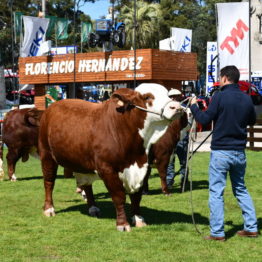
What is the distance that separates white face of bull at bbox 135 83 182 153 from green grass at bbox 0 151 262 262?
1263 millimetres

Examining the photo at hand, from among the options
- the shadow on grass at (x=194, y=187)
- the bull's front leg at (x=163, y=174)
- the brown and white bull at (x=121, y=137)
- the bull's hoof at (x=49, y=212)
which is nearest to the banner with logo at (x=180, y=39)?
the shadow on grass at (x=194, y=187)

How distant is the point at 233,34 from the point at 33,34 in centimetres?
1100

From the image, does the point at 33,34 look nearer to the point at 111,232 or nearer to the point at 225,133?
the point at 111,232

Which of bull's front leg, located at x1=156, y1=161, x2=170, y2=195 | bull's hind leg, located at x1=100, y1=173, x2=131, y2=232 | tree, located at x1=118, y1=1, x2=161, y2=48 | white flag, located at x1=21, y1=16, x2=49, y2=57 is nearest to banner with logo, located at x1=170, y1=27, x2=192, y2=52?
white flag, located at x1=21, y1=16, x2=49, y2=57

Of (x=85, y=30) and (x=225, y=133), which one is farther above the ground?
(x=85, y=30)

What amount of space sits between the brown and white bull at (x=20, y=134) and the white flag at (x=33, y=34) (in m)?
14.0

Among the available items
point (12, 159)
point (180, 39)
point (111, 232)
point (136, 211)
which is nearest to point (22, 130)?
point (12, 159)

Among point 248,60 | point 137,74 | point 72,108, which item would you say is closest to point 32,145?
point 72,108

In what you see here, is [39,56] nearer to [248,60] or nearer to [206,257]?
[248,60]

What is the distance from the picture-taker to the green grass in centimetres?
615

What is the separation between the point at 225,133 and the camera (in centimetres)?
643

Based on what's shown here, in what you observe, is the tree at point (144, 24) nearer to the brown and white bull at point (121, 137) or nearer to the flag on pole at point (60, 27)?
the flag on pole at point (60, 27)

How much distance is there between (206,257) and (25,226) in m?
3.00

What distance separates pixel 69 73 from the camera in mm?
28219
